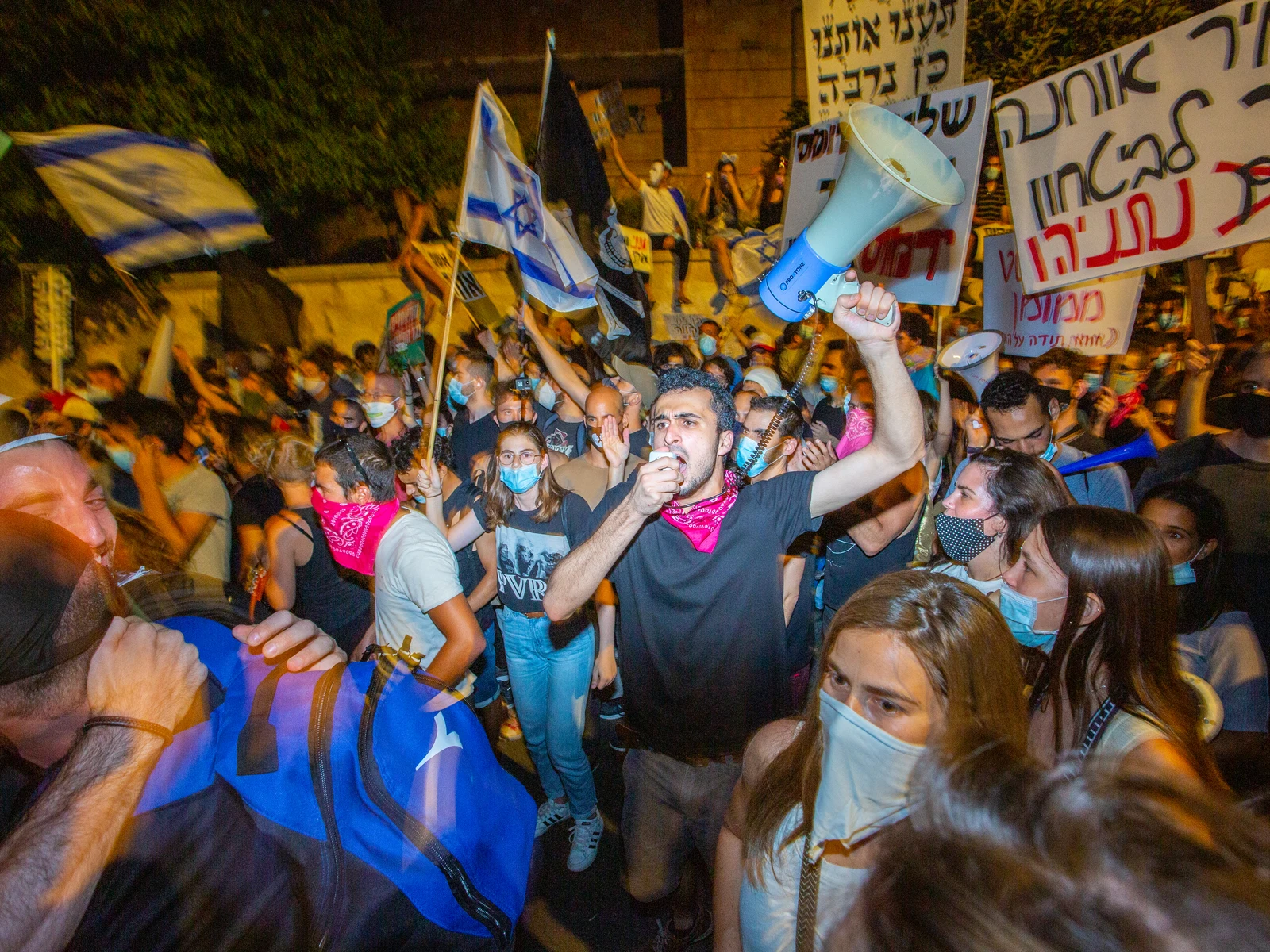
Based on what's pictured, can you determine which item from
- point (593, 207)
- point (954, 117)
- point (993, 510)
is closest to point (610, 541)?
point (993, 510)

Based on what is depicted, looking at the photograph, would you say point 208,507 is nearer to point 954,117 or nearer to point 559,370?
point 559,370

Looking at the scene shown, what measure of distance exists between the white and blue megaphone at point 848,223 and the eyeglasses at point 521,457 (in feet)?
5.15

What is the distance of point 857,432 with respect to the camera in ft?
12.0

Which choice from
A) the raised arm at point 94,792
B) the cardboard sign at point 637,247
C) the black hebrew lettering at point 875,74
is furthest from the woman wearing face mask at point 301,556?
the black hebrew lettering at point 875,74

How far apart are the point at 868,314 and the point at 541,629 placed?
7.37 ft

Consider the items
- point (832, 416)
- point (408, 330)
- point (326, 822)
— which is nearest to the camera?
point (326, 822)

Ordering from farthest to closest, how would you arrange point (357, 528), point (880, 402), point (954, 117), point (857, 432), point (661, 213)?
point (661, 213) → point (954, 117) → point (857, 432) → point (357, 528) → point (880, 402)

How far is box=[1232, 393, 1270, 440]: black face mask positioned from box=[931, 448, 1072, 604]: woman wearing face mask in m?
1.74

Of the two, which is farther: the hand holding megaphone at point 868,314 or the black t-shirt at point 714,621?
the black t-shirt at point 714,621

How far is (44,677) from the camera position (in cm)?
117

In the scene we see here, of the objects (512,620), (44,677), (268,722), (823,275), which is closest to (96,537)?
(44,677)

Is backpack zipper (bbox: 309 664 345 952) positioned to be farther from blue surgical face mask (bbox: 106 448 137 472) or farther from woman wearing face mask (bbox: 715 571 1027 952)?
blue surgical face mask (bbox: 106 448 137 472)

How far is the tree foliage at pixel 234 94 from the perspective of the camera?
998 cm

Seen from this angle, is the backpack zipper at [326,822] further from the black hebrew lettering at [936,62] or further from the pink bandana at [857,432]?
the black hebrew lettering at [936,62]
